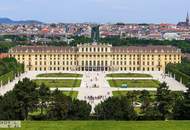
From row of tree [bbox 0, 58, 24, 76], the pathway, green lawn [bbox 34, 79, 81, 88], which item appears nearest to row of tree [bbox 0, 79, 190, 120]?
the pathway

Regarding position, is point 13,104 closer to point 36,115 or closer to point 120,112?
point 36,115

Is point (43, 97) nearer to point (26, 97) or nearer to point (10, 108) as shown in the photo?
point (26, 97)

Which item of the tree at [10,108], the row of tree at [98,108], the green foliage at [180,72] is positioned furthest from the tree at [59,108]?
the green foliage at [180,72]

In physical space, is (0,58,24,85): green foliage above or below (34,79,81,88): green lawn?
above

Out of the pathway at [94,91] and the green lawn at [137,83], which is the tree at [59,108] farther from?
the green lawn at [137,83]

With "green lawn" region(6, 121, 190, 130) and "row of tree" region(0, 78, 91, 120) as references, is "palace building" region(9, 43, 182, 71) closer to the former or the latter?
"row of tree" region(0, 78, 91, 120)

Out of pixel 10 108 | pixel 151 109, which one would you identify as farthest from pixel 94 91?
pixel 10 108

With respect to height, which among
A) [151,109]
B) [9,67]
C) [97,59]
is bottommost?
[97,59]

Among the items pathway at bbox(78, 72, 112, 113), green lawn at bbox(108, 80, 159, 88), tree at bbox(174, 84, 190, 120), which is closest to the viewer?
tree at bbox(174, 84, 190, 120)
